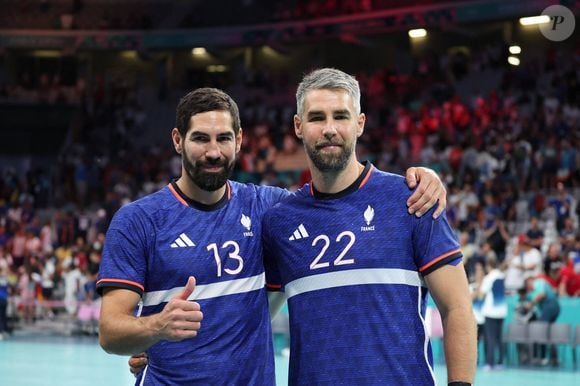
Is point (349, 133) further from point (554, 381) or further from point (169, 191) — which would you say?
point (554, 381)

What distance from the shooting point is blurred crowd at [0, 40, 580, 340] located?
66.5 ft

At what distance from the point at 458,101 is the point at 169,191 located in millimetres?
23451

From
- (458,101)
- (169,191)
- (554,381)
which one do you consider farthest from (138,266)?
(458,101)

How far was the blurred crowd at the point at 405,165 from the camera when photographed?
66.5 ft

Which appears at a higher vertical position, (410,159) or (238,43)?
(238,43)

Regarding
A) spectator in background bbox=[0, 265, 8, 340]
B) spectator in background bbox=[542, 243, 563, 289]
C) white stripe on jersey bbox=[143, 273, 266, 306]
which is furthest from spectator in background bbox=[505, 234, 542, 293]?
white stripe on jersey bbox=[143, 273, 266, 306]

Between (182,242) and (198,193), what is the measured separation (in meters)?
0.26

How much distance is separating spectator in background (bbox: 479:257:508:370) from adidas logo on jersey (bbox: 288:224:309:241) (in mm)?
11641

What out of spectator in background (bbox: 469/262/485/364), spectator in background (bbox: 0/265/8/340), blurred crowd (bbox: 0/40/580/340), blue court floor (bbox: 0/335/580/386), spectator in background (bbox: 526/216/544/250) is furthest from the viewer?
spectator in background (bbox: 0/265/8/340)

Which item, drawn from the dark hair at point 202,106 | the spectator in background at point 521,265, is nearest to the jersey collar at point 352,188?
the dark hair at point 202,106

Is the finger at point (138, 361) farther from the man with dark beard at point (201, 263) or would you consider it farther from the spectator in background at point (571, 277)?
the spectator in background at point (571, 277)

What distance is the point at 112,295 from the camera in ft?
14.3

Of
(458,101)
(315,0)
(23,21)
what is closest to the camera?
(458,101)

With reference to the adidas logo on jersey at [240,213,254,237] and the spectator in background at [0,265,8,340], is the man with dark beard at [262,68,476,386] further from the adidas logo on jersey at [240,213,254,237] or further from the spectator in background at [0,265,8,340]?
the spectator in background at [0,265,8,340]
